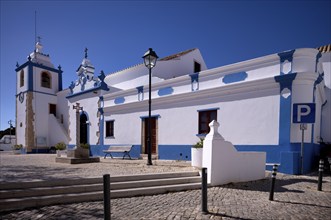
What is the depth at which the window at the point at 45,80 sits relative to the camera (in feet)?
81.3

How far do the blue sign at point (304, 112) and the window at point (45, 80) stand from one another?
25092mm

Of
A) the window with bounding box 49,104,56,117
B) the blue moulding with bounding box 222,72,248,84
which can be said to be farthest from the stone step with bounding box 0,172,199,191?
the window with bounding box 49,104,56,117

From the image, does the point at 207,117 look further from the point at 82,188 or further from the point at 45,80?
the point at 45,80

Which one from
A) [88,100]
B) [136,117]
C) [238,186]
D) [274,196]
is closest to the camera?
[274,196]

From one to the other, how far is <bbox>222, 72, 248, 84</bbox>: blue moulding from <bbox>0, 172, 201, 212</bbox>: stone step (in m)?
5.55

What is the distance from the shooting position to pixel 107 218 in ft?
11.7

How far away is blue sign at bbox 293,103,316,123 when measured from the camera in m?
8.18

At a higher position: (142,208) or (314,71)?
(314,71)

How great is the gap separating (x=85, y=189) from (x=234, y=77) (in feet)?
26.9

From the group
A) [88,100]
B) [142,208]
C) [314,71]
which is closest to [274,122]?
[314,71]

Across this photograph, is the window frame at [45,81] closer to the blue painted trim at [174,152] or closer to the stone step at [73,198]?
the blue painted trim at [174,152]

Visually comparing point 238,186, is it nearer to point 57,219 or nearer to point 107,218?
point 107,218

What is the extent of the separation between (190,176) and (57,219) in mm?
4221

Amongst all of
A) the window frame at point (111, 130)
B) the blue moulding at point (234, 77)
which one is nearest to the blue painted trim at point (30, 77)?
the window frame at point (111, 130)
